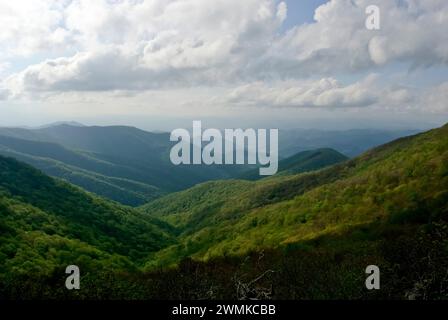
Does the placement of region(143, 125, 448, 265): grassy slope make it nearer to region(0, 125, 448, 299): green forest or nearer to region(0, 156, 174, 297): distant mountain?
region(0, 125, 448, 299): green forest

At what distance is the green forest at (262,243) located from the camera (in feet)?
71.3

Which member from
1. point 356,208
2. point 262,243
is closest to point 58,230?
point 262,243

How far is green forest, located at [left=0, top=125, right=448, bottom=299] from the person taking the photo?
A: 21734 millimetres

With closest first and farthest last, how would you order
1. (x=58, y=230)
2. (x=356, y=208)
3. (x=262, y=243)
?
1. (x=356, y=208)
2. (x=262, y=243)
3. (x=58, y=230)

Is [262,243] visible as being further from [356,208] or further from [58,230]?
[58,230]

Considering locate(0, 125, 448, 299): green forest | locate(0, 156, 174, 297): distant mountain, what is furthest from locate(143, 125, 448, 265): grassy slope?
locate(0, 156, 174, 297): distant mountain

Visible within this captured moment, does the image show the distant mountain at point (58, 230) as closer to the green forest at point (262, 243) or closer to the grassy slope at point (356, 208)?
the green forest at point (262, 243)

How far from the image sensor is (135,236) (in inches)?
5851

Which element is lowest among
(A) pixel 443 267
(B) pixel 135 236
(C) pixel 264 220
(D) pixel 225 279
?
(B) pixel 135 236

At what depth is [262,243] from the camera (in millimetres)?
76625

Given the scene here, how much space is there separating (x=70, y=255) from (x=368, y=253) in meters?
74.7

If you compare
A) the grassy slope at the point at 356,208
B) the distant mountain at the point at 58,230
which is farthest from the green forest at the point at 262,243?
the distant mountain at the point at 58,230
